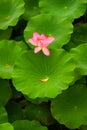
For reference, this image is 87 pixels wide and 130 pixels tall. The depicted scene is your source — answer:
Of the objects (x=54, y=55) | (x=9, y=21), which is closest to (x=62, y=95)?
(x=54, y=55)

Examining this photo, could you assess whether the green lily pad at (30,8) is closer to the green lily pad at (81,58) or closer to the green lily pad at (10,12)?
the green lily pad at (10,12)

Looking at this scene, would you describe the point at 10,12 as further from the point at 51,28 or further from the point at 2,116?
the point at 2,116

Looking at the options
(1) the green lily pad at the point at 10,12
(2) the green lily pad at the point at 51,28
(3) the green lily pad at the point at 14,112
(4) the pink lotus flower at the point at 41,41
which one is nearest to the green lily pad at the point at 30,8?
(1) the green lily pad at the point at 10,12

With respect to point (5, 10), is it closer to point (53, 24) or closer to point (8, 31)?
point (8, 31)

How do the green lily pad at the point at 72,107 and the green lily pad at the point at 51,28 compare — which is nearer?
the green lily pad at the point at 72,107

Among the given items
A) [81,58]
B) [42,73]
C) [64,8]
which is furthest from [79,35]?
[42,73]

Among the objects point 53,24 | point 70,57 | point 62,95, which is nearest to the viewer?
point 70,57
